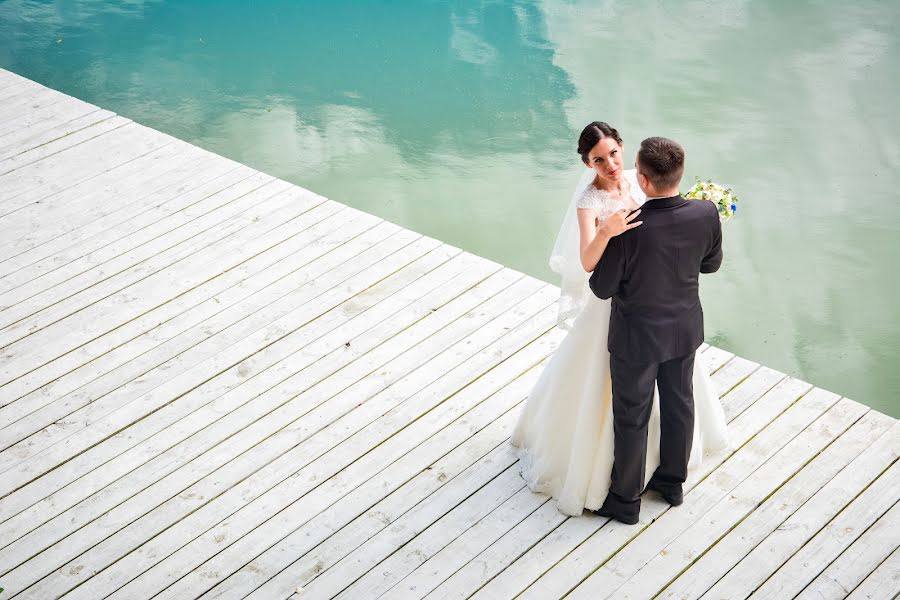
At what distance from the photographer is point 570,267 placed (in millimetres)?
3096

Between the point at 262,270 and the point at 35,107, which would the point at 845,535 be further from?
the point at 35,107

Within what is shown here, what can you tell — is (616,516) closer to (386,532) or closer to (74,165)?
(386,532)

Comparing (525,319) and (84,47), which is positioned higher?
(525,319)

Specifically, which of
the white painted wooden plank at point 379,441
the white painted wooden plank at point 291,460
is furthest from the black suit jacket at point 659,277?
the white painted wooden plank at point 291,460

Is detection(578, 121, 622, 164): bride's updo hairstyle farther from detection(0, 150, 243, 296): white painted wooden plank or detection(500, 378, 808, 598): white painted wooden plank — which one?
detection(0, 150, 243, 296): white painted wooden plank

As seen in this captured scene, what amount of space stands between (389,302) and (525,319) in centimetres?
63

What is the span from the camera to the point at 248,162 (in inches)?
274

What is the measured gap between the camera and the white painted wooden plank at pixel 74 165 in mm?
5258

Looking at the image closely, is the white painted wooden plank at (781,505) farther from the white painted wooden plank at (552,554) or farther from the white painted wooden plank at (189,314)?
the white painted wooden plank at (189,314)

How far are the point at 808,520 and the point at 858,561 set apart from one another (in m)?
0.20

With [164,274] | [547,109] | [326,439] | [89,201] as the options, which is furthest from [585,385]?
[547,109]

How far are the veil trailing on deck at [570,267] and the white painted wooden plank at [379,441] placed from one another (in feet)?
2.53

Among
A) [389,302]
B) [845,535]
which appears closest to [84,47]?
[389,302]

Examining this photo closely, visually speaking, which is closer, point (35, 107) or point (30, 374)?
point (30, 374)
